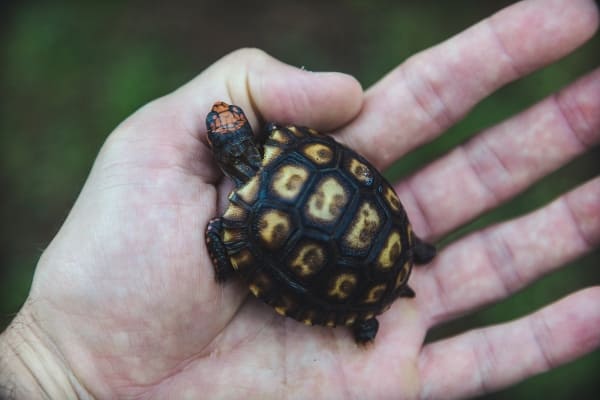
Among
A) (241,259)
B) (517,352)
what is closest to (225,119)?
(241,259)

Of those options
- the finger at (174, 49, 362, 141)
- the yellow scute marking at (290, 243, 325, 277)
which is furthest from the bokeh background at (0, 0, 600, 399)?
the yellow scute marking at (290, 243, 325, 277)

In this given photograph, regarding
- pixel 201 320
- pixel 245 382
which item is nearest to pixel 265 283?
pixel 201 320

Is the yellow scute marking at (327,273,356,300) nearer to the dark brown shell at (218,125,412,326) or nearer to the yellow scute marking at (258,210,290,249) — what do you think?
the dark brown shell at (218,125,412,326)

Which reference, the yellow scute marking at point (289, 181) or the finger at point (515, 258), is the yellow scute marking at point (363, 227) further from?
the finger at point (515, 258)

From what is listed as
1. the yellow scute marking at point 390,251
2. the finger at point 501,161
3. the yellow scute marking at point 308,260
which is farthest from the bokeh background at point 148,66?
the yellow scute marking at point 308,260

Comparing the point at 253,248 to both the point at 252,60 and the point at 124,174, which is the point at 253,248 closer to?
the point at 124,174

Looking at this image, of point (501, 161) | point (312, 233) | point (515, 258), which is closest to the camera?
point (312, 233)

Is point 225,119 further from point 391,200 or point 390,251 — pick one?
point 390,251
